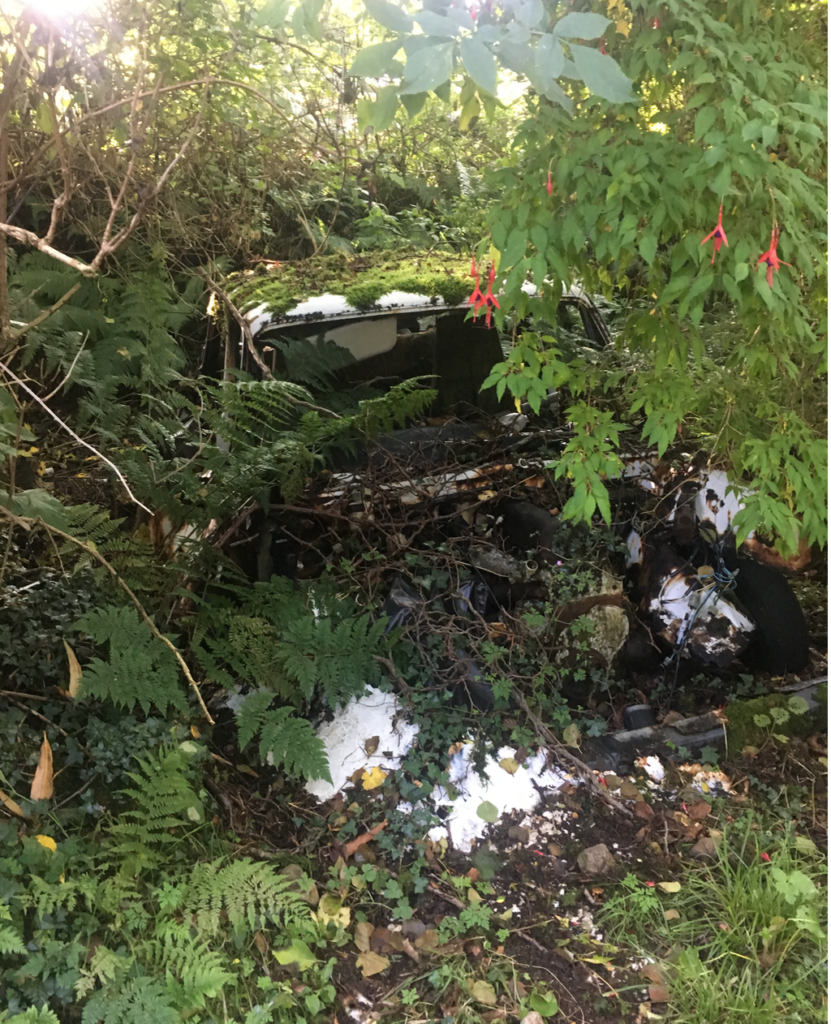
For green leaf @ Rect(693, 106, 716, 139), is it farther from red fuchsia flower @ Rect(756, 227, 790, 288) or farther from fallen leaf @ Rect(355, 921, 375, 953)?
fallen leaf @ Rect(355, 921, 375, 953)

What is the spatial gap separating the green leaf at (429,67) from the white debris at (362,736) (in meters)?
2.28

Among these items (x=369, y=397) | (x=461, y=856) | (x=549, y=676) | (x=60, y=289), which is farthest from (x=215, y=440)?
(x=461, y=856)

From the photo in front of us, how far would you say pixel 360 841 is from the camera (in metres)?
2.54

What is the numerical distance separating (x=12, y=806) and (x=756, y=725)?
2.88m

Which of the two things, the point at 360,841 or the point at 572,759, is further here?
the point at 572,759

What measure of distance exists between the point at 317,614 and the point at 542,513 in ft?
3.80

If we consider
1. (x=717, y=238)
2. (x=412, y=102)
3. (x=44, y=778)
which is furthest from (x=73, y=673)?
(x=717, y=238)

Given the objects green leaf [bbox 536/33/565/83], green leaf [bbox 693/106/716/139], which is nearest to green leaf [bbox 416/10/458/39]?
green leaf [bbox 536/33/565/83]

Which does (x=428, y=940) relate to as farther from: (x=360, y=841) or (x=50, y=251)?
(x=50, y=251)

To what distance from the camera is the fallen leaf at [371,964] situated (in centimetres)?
216

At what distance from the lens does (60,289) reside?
12.8 ft

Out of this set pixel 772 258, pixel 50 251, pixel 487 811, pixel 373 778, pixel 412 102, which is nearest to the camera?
pixel 412 102

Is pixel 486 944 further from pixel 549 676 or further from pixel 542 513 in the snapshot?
pixel 542 513

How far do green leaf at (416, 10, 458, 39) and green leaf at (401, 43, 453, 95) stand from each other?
0.02 metres
